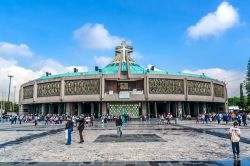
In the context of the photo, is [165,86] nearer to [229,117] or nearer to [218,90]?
[218,90]

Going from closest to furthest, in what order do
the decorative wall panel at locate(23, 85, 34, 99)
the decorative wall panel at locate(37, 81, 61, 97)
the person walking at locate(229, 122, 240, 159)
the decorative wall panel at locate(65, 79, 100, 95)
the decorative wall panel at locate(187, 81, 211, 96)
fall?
the person walking at locate(229, 122, 240, 159) < the decorative wall panel at locate(65, 79, 100, 95) < the decorative wall panel at locate(187, 81, 211, 96) < the decorative wall panel at locate(37, 81, 61, 97) < the decorative wall panel at locate(23, 85, 34, 99)

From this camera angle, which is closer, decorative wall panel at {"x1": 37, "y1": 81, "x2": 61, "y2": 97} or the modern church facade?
the modern church facade

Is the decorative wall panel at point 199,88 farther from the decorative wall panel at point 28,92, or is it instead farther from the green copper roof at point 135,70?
the decorative wall panel at point 28,92

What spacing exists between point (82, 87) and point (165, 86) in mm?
20404

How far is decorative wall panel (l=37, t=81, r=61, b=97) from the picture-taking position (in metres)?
61.3

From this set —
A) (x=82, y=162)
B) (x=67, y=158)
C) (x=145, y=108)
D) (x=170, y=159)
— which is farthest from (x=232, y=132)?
(x=145, y=108)

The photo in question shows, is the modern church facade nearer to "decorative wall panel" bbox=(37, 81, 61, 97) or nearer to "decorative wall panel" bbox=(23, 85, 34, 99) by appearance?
"decorative wall panel" bbox=(37, 81, 61, 97)

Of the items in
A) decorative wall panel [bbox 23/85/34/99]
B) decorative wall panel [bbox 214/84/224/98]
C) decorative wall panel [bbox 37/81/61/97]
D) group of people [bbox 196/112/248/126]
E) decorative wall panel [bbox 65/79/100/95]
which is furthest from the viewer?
decorative wall panel [bbox 23/85/34/99]

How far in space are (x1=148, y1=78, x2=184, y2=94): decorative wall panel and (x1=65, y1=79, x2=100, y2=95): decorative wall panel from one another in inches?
519

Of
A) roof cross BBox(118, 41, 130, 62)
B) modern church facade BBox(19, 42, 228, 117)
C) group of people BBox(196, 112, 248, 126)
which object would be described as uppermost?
roof cross BBox(118, 41, 130, 62)

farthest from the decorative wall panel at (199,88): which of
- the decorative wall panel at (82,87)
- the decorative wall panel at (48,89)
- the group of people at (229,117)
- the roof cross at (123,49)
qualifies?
the decorative wall panel at (48,89)

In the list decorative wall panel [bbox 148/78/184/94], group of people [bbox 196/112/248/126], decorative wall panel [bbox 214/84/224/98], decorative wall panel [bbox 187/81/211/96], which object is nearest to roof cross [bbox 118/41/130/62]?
decorative wall panel [bbox 148/78/184/94]

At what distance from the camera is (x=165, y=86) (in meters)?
58.4

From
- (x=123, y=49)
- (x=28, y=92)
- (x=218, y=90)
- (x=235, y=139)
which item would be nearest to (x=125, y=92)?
(x=123, y=49)
